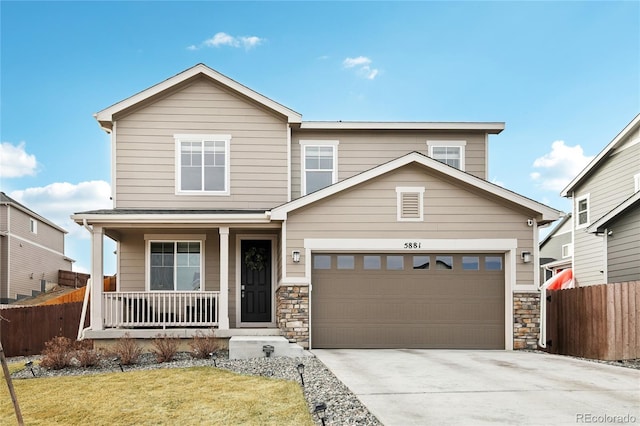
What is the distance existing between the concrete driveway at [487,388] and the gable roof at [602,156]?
874 cm

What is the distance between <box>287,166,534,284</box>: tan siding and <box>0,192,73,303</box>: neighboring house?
2232 cm

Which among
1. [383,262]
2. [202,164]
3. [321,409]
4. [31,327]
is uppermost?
[202,164]

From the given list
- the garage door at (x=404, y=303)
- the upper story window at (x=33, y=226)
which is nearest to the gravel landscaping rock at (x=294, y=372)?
the garage door at (x=404, y=303)

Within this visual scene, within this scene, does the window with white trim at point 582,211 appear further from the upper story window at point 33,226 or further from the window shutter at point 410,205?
the upper story window at point 33,226

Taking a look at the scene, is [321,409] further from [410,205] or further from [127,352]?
[410,205]

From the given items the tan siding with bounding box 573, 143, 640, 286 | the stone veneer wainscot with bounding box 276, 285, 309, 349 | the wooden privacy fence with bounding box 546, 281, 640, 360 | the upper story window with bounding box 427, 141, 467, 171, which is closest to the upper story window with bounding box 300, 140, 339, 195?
the upper story window with bounding box 427, 141, 467, 171

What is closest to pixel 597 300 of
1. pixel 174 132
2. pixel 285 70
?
pixel 285 70

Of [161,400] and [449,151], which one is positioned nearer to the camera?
[161,400]

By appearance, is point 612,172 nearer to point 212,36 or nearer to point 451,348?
point 451,348

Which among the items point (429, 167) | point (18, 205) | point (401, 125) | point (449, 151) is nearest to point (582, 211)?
point (449, 151)

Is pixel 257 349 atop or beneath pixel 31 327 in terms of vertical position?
atop

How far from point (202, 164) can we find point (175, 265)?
8.87 feet

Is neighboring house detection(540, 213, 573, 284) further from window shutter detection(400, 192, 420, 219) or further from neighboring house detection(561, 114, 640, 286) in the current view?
window shutter detection(400, 192, 420, 219)

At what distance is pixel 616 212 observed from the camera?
16.4 meters
